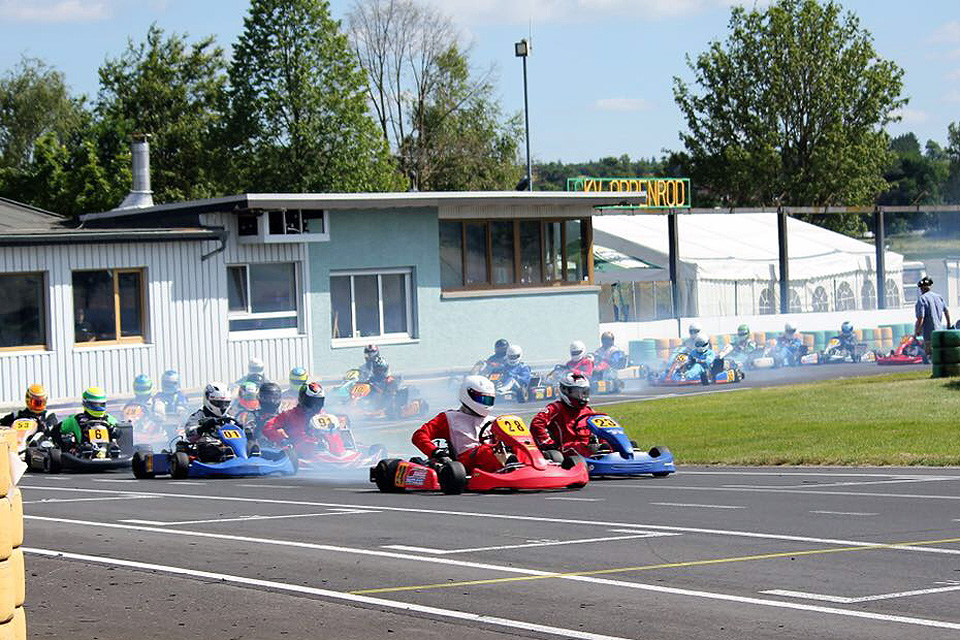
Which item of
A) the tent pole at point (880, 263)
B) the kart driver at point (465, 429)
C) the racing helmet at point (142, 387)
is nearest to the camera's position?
the kart driver at point (465, 429)

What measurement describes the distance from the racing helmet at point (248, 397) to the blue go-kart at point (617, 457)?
9.57m

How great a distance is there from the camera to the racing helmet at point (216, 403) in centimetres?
2036

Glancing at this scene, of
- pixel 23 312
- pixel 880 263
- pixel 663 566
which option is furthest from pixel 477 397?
pixel 880 263

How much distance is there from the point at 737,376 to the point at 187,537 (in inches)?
993

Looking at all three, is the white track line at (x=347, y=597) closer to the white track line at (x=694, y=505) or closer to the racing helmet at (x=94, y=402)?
the white track line at (x=694, y=505)

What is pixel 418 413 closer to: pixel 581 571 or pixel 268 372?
pixel 268 372

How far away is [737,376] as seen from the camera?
3609 centimetres

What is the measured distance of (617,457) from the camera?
17.8m

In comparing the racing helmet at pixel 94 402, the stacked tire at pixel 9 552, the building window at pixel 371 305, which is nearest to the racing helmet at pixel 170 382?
the building window at pixel 371 305

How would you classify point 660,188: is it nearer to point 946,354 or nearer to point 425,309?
point 425,309

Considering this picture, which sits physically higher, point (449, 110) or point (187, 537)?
point (449, 110)

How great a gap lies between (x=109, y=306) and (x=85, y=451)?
9.25m

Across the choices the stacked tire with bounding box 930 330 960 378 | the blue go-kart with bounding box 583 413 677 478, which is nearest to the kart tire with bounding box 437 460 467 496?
the blue go-kart with bounding box 583 413 677 478

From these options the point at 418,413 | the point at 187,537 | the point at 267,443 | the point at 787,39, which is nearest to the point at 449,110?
the point at 787,39
